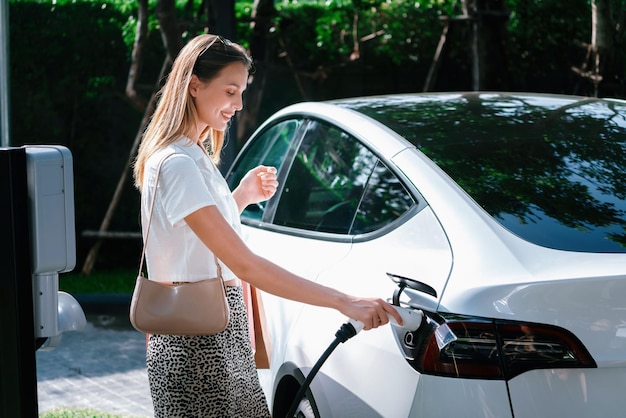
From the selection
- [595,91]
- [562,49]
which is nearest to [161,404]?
[595,91]

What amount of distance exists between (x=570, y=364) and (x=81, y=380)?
4.54 metres

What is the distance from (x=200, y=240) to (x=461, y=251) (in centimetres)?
72

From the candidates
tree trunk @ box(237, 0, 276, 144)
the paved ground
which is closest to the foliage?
tree trunk @ box(237, 0, 276, 144)

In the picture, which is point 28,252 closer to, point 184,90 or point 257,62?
point 184,90

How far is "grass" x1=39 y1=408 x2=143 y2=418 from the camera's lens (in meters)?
5.12

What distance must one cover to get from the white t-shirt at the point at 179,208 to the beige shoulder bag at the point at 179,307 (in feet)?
0.14

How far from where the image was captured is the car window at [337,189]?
2877 millimetres

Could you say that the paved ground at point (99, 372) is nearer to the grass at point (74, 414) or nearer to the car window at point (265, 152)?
the grass at point (74, 414)

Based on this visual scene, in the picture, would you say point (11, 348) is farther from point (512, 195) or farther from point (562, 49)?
point (562, 49)

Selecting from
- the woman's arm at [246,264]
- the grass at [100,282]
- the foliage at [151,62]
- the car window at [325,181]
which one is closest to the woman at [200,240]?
the woman's arm at [246,264]

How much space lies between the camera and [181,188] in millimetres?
2529

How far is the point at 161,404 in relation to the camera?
2705 mm

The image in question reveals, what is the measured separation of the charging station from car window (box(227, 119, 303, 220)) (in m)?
1.65

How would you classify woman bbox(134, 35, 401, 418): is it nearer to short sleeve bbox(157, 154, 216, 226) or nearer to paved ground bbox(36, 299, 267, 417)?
short sleeve bbox(157, 154, 216, 226)
